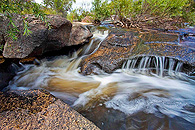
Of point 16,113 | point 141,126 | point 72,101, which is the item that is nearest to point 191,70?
point 141,126

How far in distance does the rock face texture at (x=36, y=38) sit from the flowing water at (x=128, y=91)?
984 mm

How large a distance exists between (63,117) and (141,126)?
146cm

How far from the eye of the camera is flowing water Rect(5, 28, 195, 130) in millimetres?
2227

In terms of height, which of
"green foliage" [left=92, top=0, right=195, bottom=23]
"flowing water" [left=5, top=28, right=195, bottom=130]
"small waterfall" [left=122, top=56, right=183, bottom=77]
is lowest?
"flowing water" [left=5, top=28, right=195, bottom=130]

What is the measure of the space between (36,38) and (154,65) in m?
4.35

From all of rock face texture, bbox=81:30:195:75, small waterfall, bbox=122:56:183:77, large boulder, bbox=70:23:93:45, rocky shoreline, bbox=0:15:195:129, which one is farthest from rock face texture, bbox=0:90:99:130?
large boulder, bbox=70:23:93:45

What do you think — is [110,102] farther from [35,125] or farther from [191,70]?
[191,70]

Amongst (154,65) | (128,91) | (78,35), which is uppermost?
(78,35)

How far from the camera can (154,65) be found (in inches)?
155

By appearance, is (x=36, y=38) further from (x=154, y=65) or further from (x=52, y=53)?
(x=154, y=65)

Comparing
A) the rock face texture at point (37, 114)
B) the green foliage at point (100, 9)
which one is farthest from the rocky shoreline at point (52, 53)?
the green foliage at point (100, 9)

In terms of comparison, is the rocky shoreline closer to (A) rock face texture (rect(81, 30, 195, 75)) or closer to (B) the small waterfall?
(A) rock face texture (rect(81, 30, 195, 75))

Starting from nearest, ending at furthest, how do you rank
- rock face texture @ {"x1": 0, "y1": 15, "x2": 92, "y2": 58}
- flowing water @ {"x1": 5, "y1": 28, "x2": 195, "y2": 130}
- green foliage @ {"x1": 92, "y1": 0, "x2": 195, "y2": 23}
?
flowing water @ {"x1": 5, "y1": 28, "x2": 195, "y2": 130}, rock face texture @ {"x1": 0, "y1": 15, "x2": 92, "y2": 58}, green foliage @ {"x1": 92, "y1": 0, "x2": 195, "y2": 23}

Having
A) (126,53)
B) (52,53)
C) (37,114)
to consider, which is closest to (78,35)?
(52,53)
